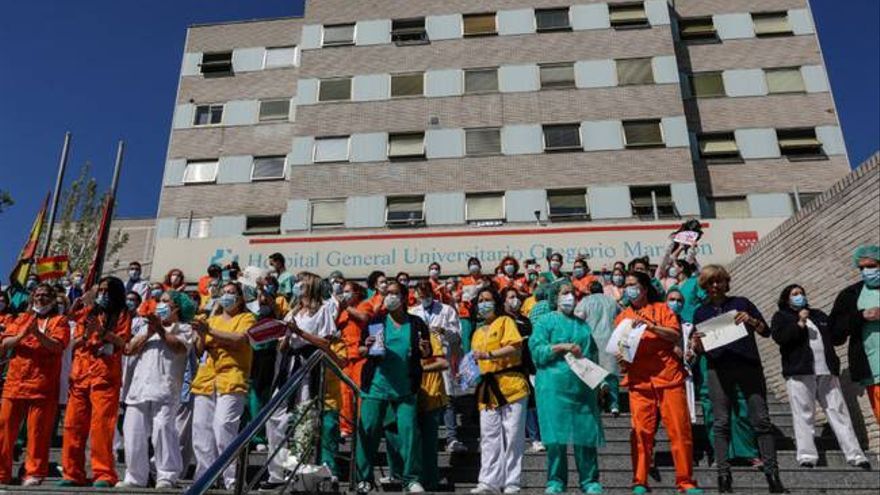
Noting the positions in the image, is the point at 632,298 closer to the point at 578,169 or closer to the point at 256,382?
the point at 256,382

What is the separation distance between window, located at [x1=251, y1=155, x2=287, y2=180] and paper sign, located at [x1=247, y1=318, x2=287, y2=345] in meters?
20.9

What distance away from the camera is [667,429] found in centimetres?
572

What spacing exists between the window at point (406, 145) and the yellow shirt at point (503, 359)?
1805 cm

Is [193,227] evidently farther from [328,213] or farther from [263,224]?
[328,213]

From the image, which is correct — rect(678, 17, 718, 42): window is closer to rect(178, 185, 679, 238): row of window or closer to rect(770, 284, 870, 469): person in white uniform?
rect(178, 185, 679, 238): row of window

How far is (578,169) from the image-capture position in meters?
23.1

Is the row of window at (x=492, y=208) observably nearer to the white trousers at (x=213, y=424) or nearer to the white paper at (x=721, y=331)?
the white paper at (x=721, y=331)

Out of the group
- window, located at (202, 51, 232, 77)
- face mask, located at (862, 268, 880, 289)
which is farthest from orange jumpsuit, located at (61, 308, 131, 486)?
window, located at (202, 51, 232, 77)

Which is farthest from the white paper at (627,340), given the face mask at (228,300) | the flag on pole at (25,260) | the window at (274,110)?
the window at (274,110)

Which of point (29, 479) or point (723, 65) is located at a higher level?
point (723, 65)

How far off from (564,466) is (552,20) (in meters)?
23.2

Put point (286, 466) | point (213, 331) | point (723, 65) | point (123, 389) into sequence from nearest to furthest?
point (286, 466), point (213, 331), point (123, 389), point (723, 65)

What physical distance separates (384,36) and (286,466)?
23.5 meters

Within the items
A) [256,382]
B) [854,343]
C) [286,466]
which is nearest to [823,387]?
[854,343]
